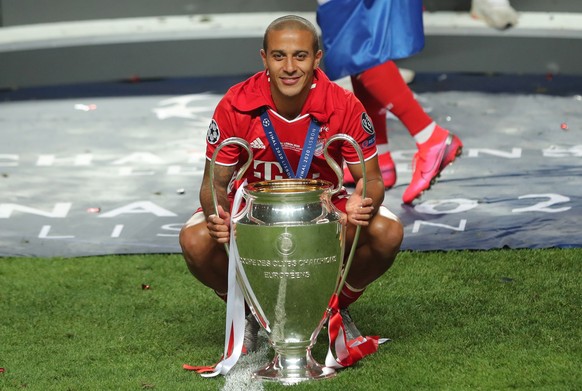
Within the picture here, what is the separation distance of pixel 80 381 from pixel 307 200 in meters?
0.85

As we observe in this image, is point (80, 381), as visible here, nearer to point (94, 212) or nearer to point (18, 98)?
point (94, 212)

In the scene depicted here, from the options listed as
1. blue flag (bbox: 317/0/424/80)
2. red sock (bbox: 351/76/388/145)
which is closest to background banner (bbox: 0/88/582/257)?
red sock (bbox: 351/76/388/145)

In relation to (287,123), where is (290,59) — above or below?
above

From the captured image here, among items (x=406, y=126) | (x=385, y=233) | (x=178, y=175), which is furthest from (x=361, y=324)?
(x=178, y=175)

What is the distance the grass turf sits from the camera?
3.58m

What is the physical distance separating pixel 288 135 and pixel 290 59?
0.25 meters

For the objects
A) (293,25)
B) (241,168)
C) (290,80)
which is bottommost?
(241,168)

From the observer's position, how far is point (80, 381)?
3650 mm

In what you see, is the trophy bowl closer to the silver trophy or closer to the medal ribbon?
the silver trophy

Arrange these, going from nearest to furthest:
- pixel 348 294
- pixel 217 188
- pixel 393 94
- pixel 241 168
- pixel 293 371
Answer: pixel 293 371 < pixel 241 168 < pixel 217 188 < pixel 348 294 < pixel 393 94

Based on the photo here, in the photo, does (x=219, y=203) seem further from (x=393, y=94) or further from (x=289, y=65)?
(x=393, y=94)

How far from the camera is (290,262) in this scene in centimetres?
347

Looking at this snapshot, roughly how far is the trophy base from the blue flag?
2.60 m

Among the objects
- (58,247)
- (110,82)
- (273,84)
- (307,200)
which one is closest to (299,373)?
(307,200)
